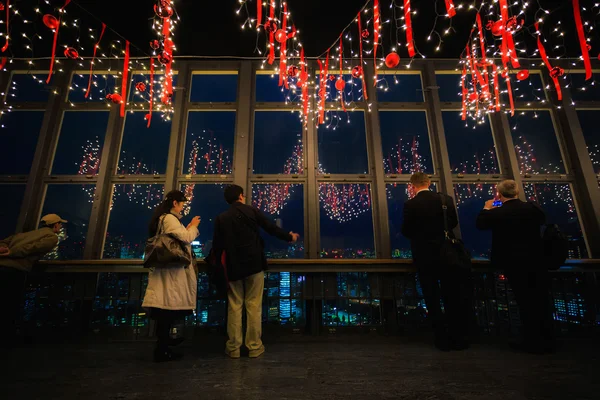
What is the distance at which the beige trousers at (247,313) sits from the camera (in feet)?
6.68

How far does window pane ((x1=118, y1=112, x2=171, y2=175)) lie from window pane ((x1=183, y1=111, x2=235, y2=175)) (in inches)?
12.2

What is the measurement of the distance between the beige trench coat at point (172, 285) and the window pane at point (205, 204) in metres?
1.15

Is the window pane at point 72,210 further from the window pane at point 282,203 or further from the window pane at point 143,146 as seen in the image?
the window pane at point 282,203

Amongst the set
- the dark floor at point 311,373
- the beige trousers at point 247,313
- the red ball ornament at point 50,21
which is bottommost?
the dark floor at point 311,373

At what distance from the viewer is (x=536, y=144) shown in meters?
3.52

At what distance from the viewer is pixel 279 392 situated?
1.46m

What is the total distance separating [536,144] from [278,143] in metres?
3.50

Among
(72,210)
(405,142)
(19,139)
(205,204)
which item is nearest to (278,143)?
(205,204)

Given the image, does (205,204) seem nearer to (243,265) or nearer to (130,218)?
(130,218)

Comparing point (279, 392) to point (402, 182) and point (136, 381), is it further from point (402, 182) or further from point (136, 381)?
point (402, 182)

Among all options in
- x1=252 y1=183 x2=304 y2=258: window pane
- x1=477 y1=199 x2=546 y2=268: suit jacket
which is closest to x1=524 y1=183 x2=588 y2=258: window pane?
x1=477 y1=199 x2=546 y2=268: suit jacket

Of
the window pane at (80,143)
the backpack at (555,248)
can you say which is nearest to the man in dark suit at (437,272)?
the backpack at (555,248)

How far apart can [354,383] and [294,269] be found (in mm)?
1241

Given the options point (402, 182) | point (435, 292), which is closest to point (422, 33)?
point (402, 182)
